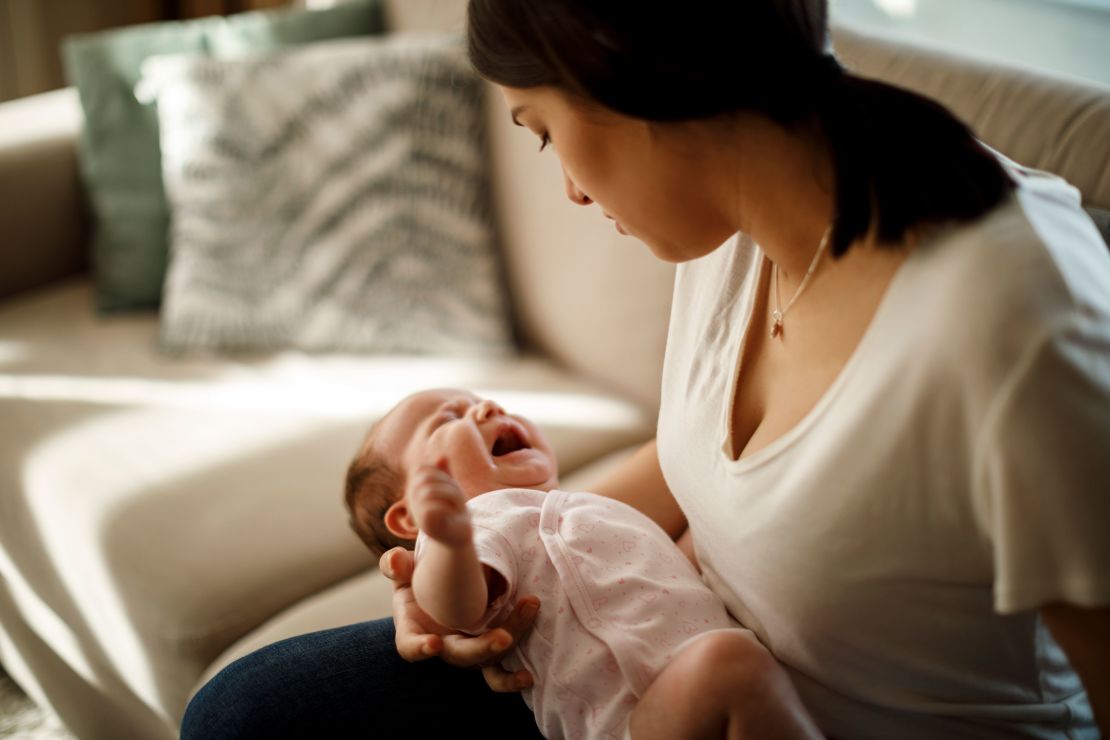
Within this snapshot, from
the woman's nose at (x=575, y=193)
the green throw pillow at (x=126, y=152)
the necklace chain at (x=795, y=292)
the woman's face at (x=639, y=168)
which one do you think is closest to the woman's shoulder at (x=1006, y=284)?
the necklace chain at (x=795, y=292)

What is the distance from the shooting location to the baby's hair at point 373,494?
1308 millimetres

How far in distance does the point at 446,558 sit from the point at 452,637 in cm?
14

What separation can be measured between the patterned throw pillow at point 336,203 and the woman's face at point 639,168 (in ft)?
3.43

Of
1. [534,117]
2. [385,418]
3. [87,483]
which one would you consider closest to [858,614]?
[534,117]

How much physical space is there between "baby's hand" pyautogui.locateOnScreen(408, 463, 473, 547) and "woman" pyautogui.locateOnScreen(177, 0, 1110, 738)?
147 mm

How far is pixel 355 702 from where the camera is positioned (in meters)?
1.14

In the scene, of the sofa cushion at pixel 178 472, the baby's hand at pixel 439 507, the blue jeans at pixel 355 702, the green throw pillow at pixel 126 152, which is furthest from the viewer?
the green throw pillow at pixel 126 152

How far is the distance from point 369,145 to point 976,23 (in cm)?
119

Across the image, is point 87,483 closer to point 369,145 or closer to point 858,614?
point 369,145

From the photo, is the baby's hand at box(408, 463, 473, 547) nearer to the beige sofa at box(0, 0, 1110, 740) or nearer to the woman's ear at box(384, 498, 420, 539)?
the woman's ear at box(384, 498, 420, 539)

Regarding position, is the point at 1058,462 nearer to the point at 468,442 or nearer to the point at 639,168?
the point at 639,168

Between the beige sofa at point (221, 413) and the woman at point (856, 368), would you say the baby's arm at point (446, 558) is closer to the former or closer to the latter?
the woman at point (856, 368)

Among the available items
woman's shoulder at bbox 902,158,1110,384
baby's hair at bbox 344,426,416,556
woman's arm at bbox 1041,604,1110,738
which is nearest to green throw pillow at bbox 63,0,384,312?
baby's hair at bbox 344,426,416,556

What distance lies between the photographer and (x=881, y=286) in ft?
2.95
